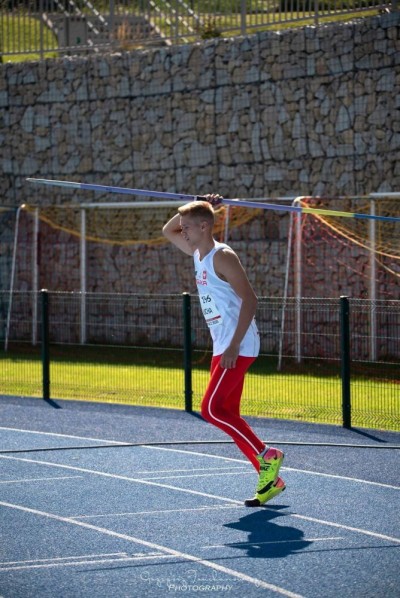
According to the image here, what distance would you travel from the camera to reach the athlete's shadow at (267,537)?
23.6ft

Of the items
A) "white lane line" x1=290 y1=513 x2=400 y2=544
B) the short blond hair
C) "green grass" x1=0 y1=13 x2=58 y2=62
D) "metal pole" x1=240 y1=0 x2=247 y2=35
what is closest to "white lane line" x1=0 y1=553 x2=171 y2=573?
"white lane line" x1=290 y1=513 x2=400 y2=544

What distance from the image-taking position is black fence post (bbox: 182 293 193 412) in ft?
43.8

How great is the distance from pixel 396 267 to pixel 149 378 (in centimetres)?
425

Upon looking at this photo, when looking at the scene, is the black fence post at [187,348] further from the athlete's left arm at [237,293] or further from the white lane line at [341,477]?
the athlete's left arm at [237,293]

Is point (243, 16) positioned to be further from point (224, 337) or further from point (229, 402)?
point (229, 402)

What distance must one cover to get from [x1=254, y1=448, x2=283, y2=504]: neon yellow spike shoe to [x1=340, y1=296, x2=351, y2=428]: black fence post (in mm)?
3943

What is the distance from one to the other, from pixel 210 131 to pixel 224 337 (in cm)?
1277

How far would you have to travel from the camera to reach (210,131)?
20.9 m

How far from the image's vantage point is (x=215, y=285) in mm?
8484

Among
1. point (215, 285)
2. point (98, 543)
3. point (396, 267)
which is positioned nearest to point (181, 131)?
point (396, 267)

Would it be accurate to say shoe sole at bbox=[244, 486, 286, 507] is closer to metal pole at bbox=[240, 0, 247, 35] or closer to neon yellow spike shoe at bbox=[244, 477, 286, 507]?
neon yellow spike shoe at bbox=[244, 477, 286, 507]

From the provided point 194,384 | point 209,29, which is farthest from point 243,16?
point 194,384

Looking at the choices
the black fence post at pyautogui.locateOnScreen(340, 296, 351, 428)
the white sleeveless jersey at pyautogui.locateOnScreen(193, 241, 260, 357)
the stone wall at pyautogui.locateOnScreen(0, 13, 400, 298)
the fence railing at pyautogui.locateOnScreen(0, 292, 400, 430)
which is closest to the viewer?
the white sleeveless jersey at pyautogui.locateOnScreen(193, 241, 260, 357)

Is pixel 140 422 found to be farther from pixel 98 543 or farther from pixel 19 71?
pixel 19 71
